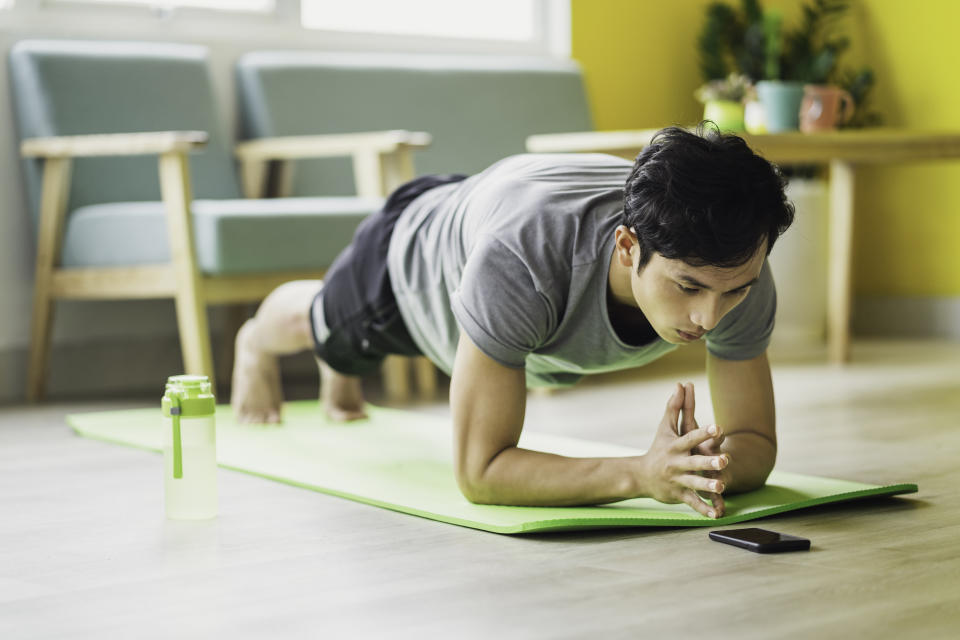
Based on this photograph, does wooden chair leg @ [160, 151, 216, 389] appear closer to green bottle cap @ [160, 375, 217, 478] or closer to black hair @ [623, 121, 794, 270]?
green bottle cap @ [160, 375, 217, 478]

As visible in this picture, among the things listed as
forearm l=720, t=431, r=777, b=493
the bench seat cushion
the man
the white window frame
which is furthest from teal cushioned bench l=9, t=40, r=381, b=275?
forearm l=720, t=431, r=777, b=493

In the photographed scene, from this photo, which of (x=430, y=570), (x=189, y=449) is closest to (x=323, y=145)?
(x=189, y=449)

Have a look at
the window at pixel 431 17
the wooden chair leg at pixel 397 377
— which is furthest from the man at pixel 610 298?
the window at pixel 431 17

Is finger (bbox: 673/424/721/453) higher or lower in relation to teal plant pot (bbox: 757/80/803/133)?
lower

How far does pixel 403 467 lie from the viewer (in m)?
2.11

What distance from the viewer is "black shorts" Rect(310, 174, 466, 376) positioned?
7.12ft

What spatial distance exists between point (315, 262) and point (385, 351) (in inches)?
30.7

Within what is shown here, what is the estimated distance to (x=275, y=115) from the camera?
361cm

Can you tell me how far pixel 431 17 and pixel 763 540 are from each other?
10.0 feet

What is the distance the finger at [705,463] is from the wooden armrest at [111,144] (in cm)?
159

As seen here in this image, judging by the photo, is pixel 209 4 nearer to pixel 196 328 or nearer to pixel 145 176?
pixel 145 176

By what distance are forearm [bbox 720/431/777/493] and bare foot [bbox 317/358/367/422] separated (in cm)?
107

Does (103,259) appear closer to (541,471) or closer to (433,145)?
(433,145)

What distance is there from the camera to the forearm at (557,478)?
1.64m
